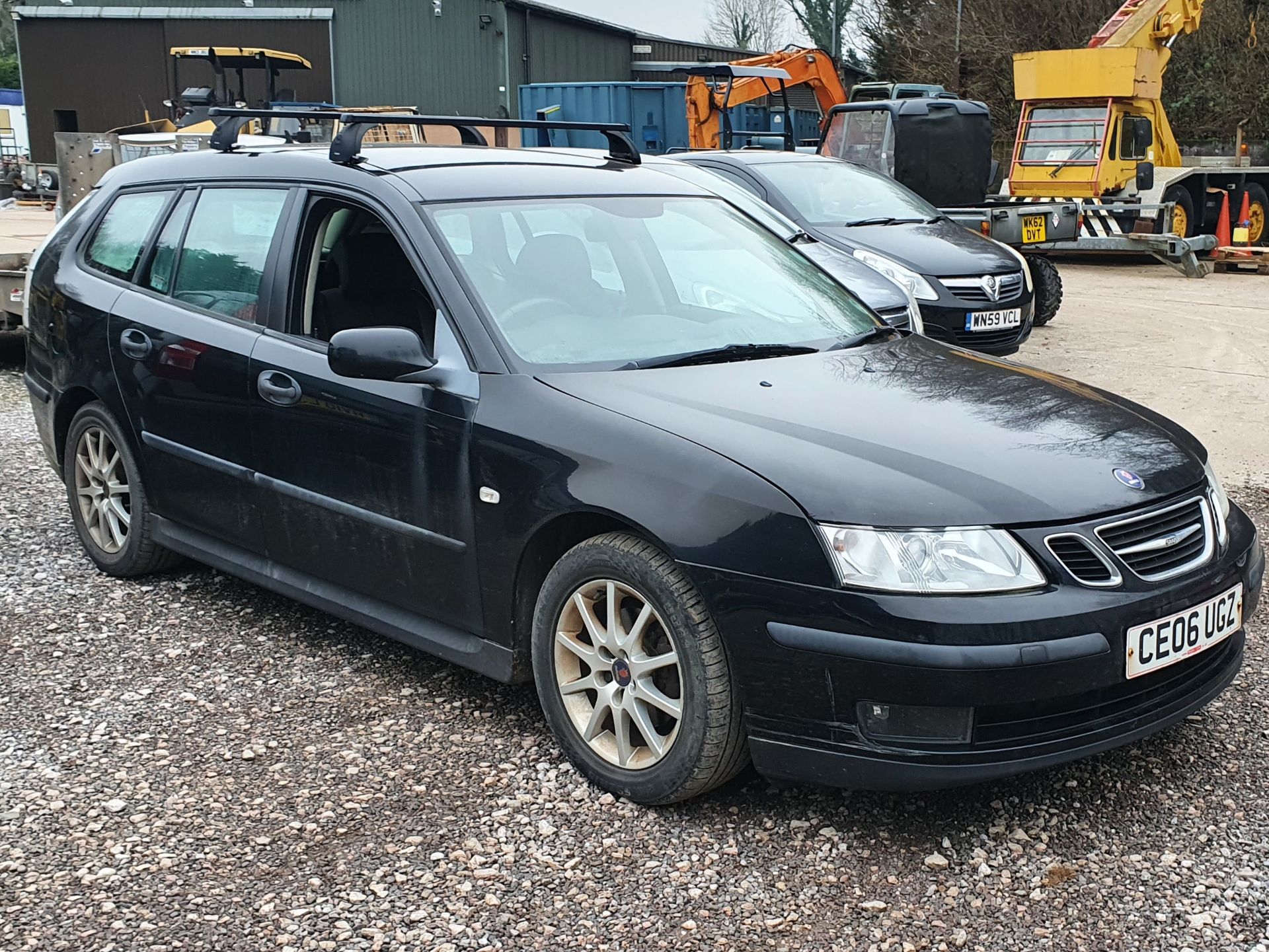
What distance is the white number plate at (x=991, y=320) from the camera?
9344 mm

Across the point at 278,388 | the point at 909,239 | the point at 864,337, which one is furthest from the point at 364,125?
the point at 909,239

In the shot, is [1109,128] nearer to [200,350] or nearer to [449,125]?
[449,125]

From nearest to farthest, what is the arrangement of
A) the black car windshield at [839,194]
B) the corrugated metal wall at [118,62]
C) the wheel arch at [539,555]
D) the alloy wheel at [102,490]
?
the wheel arch at [539,555] → the alloy wheel at [102,490] → the black car windshield at [839,194] → the corrugated metal wall at [118,62]

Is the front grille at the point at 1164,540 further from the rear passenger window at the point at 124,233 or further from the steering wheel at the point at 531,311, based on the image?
the rear passenger window at the point at 124,233

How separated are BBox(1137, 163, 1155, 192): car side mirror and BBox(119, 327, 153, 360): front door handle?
1653 cm

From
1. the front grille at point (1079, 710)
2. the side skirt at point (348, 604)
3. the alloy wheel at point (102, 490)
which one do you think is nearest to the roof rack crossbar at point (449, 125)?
the side skirt at point (348, 604)

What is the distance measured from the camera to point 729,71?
2039 cm

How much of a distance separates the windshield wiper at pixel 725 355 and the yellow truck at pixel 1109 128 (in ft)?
47.6

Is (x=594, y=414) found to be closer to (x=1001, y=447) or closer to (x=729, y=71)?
(x=1001, y=447)

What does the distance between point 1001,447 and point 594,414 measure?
990 millimetres

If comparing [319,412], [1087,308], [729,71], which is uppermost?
[729,71]

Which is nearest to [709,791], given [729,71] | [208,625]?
[208,625]

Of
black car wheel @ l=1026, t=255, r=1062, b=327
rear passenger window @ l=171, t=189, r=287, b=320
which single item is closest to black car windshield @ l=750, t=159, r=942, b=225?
black car wheel @ l=1026, t=255, r=1062, b=327

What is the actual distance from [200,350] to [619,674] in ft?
6.43
